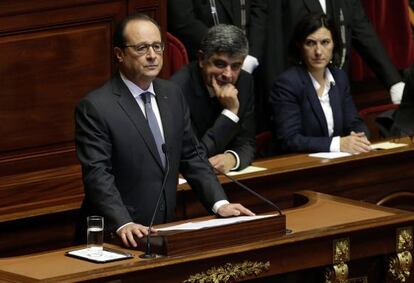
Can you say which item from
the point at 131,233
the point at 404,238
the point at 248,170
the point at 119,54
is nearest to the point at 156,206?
the point at 131,233

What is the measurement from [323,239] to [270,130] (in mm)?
2159

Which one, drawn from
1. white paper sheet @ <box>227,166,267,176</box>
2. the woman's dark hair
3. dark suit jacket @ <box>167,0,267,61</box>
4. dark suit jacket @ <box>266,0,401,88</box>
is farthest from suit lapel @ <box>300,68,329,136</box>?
white paper sheet @ <box>227,166,267,176</box>

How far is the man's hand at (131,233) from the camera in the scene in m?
4.48

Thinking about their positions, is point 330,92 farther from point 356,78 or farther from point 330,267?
point 330,267

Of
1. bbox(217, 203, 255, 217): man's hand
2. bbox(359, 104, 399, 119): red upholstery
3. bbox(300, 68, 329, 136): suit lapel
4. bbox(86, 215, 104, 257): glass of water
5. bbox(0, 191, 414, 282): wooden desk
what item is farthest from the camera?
bbox(359, 104, 399, 119): red upholstery

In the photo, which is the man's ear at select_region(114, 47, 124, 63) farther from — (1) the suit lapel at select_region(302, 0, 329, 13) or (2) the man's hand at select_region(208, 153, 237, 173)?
(1) the suit lapel at select_region(302, 0, 329, 13)

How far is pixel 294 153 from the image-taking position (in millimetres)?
6438

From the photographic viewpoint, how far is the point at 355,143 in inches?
249

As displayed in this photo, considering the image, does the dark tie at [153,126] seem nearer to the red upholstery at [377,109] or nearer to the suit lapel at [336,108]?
the suit lapel at [336,108]

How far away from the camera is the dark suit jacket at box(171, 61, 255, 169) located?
19.8ft

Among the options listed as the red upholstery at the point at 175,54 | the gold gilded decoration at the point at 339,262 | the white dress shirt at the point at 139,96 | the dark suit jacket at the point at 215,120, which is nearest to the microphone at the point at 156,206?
the white dress shirt at the point at 139,96

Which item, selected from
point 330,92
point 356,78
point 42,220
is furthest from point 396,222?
point 356,78

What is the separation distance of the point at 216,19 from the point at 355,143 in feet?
3.34

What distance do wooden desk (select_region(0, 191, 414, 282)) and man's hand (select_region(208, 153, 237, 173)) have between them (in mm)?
740
